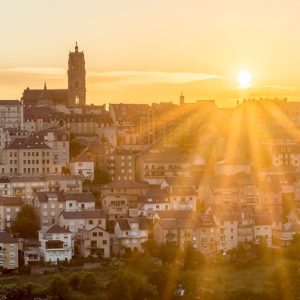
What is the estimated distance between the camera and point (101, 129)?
4138cm

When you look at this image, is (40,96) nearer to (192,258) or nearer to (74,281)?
(192,258)

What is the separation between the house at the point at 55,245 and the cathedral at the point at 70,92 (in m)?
17.0

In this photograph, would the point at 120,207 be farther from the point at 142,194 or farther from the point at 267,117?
the point at 267,117

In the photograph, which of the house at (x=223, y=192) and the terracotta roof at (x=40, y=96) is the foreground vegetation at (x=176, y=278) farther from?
the terracotta roof at (x=40, y=96)

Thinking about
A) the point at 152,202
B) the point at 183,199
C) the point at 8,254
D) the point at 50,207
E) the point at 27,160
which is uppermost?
the point at 27,160

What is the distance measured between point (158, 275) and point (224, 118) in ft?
67.0

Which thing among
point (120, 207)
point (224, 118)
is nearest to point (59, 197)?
point (120, 207)

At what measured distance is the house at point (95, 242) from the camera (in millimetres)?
30047

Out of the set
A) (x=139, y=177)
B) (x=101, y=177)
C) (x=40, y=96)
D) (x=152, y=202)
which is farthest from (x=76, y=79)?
(x=152, y=202)

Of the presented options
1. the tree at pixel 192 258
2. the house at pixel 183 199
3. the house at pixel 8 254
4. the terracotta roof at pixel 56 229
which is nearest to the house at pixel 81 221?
the terracotta roof at pixel 56 229

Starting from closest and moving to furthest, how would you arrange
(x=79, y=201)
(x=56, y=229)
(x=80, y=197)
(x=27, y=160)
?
(x=56, y=229) → (x=79, y=201) → (x=80, y=197) → (x=27, y=160)

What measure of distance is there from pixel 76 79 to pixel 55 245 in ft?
66.5

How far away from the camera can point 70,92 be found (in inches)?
1907

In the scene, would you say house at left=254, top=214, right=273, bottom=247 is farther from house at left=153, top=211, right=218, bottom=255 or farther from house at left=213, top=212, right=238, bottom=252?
house at left=153, top=211, right=218, bottom=255
